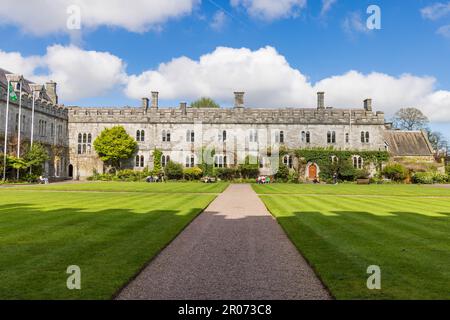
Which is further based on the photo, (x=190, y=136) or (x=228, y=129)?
(x=190, y=136)

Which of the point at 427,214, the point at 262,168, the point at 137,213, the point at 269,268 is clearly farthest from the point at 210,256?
the point at 262,168

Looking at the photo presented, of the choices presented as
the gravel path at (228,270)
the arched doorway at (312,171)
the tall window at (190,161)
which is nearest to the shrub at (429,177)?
the arched doorway at (312,171)

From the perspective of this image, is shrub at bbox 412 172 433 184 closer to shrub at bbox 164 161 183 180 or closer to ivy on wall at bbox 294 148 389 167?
ivy on wall at bbox 294 148 389 167

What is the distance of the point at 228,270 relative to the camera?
6379 mm

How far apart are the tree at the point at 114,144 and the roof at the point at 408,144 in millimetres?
31033

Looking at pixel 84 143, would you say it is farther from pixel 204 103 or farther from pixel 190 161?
pixel 204 103

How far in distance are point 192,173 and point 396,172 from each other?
2225cm

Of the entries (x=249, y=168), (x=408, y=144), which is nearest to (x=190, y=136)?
(x=249, y=168)

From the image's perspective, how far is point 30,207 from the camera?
13461 millimetres

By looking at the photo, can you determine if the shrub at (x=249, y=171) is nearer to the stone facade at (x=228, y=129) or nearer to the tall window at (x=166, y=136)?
the stone facade at (x=228, y=129)

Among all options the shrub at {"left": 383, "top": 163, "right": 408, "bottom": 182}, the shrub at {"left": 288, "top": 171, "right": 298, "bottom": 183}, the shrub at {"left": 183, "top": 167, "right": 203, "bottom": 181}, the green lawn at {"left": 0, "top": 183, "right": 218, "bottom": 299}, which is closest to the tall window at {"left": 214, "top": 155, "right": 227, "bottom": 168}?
the shrub at {"left": 183, "top": 167, "right": 203, "bottom": 181}

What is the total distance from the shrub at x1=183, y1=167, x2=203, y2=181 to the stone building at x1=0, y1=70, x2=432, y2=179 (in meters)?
2.20

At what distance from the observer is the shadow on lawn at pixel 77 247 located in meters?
5.23
